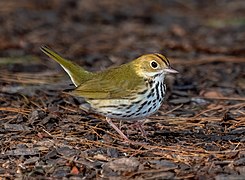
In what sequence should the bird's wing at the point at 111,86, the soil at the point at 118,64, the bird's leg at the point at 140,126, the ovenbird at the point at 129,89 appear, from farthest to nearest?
1. the bird's leg at the point at 140,126
2. the bird's wing at the point at 111,86
3. the ovenbird at the point at 129,89
4. the soil at the point at 118,64

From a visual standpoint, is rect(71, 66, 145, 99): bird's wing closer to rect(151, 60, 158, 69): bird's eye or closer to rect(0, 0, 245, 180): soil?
rect(151, 60, 158, 69): bird's eye

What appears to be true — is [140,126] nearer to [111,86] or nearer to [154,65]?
[111,86]

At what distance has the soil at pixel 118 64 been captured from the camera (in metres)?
4.80

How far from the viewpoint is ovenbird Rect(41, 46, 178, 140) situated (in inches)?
208

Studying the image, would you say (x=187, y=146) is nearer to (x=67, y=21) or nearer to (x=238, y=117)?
(x=238, y=117)

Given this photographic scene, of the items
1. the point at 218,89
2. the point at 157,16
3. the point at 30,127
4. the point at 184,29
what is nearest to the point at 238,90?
the point at 218,89

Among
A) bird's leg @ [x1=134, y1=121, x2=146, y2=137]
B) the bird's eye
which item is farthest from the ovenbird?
bird's leg @ [x1=134, y1=121, x2=146, y2=137]

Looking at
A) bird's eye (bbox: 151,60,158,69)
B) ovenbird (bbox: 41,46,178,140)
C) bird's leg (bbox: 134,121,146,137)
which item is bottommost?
bird's leg (bbox: 134,121,146,137)

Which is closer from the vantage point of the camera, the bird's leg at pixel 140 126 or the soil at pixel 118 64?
the soil at pixel 118 64

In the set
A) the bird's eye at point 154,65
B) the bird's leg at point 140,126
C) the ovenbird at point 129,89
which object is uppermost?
the bird's eye at point 154,65

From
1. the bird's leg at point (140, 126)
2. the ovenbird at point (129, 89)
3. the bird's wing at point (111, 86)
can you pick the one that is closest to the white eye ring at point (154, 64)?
the ovenbird at point (129, 89)

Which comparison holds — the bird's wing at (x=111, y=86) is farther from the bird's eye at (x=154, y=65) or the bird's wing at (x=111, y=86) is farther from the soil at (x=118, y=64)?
the soil at (x=118, y=64)

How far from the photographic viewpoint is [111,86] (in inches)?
217

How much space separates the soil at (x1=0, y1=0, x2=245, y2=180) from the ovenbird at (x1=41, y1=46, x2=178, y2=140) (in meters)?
0.26
